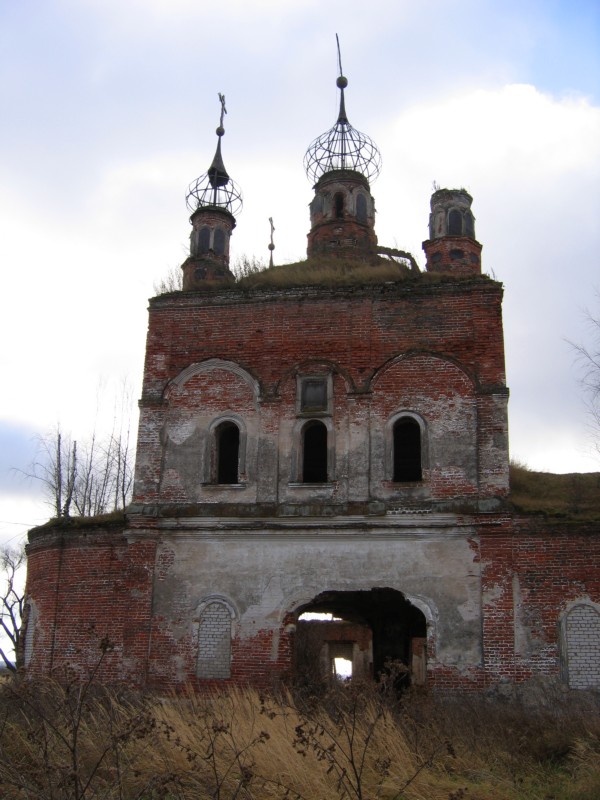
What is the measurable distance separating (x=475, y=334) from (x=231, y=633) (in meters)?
6.61

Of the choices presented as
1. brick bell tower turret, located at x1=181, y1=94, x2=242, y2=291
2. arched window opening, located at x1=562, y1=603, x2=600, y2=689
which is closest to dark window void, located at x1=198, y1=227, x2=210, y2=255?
brick bell tower turret, located at x1=181, y1=94, x2=242, y2=291

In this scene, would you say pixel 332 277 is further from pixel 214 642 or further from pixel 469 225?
pixel 214 642

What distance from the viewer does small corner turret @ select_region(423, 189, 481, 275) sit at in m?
16.3

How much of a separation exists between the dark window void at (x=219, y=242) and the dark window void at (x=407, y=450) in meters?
6.02

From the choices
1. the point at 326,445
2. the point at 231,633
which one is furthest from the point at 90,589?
the point at 326,445

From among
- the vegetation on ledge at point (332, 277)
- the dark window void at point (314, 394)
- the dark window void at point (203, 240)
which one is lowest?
the dark window void at point (314, 394)

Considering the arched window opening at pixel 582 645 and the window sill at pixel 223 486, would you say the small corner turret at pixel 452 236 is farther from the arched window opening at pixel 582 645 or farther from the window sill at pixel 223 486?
the arched window opening at pixel 582 645

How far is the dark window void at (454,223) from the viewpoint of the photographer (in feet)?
54.2

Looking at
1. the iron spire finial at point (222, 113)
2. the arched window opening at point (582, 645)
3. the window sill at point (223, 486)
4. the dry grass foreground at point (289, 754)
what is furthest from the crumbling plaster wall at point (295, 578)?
the iron spire finial at point (222, 113)

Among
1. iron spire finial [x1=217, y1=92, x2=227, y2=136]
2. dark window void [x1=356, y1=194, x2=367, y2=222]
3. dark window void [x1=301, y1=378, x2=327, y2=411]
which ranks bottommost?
dark window void [x1=301, y1=378, x2=327, y2=411]

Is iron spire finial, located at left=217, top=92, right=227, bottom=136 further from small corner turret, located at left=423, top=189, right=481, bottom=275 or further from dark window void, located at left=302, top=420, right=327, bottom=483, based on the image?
dark window void, located at left=302, top=420, right=327, bottom=483

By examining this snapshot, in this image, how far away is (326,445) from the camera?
15.0 m

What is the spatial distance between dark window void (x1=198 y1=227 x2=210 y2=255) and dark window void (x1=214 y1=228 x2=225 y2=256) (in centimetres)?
17

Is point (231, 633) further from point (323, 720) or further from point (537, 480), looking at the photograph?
point (537, 480)
